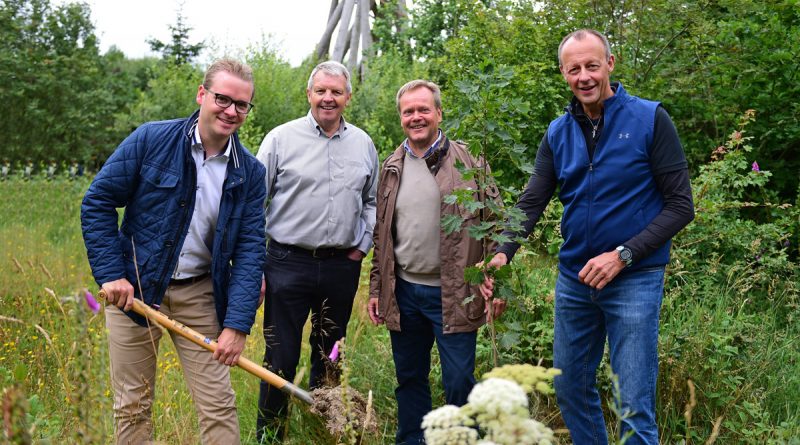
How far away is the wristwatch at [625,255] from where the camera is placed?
9.05ft

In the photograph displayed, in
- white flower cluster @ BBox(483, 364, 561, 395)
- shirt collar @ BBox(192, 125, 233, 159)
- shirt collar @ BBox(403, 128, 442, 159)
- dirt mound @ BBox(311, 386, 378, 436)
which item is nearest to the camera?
white flower cluster @ BBox(483, 364, 561, 395)

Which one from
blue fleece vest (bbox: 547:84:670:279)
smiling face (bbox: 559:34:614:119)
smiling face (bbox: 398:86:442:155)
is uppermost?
smiling face (bbox: 559:34:614:119)

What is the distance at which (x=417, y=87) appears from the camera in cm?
370

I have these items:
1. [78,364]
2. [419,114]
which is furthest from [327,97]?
[78,364]

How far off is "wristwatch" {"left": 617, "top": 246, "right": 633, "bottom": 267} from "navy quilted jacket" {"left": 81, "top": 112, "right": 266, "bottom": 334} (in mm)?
1587

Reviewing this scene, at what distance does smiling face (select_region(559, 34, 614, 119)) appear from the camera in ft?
9.67

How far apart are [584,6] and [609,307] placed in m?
4.39

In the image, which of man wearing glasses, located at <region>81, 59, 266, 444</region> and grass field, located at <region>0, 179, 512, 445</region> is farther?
man wearing glasses, located at <region>81, 59, 266, 444</region>

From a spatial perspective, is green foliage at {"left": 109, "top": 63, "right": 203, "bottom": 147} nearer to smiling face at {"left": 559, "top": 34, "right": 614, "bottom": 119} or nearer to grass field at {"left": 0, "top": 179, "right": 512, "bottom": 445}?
grass field at {"left": 0, "top": 179, "right": 512, "bottom": 445}

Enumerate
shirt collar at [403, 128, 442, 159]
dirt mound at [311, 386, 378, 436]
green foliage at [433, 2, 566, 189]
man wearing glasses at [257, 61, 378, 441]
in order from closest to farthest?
dirt mound at [311, 386, 378, 436] < shirt collar at [403, 128, 442, 159] < man wearing glasses at [257, 61, 378, 441] < green foliage at [433, 2, 566, 189]

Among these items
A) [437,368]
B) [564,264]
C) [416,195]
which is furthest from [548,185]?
[437,368]

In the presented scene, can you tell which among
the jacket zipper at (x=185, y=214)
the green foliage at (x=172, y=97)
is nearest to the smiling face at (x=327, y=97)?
the jacket zipper at (x=185, y=214)

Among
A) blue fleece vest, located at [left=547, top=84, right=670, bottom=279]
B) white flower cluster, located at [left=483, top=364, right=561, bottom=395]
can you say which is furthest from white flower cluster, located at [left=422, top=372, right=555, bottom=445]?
blue fleece vest, located at [left=547, top=84, right=670, bottom=279]

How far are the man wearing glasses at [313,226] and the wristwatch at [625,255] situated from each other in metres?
1.65
